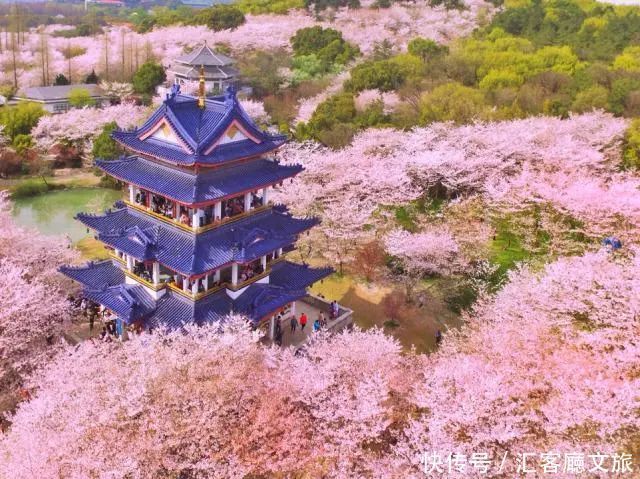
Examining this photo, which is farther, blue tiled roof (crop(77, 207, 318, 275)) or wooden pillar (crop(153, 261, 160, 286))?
wooden pillar (crop(153, 261, 160, 286))

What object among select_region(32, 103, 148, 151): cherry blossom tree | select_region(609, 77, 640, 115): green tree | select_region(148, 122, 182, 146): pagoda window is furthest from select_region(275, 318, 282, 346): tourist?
select_region(609, 77, 640, 115): green tree

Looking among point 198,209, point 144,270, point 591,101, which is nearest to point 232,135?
point 198,209

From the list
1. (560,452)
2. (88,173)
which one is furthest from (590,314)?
(88,173)

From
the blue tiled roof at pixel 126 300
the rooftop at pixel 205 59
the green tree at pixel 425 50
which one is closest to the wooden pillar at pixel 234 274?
Result: the blue tiled roof at pixel 126 300

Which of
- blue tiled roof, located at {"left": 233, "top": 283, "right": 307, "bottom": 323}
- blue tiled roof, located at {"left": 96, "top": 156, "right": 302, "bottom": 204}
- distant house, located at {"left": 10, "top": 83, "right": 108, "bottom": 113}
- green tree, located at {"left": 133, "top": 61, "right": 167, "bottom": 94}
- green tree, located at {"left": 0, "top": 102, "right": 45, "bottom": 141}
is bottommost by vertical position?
blue tiled roof, located at {"left": 233, "top": 283, "right": 307, "bottom": 323}

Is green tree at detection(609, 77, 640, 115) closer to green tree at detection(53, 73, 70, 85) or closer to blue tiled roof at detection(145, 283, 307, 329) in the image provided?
blue tiled roof at detection(145, 283, 307, 329)

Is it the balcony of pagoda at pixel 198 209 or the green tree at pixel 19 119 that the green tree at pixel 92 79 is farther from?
the balcony of pagoda at pixel 198 209

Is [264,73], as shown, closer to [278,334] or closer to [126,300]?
[278,334]
